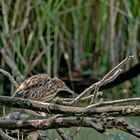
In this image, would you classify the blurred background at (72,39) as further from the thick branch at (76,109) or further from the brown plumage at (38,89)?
the thick branch at (76,109)

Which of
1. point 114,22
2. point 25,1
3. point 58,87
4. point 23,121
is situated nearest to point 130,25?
point 114,22

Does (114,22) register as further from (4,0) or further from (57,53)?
(4,0)

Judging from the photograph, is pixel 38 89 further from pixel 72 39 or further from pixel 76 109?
pixel 72 39

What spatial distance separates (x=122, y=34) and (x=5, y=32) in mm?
1258

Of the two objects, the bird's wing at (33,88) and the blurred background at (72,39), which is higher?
the blurred background at (72,39)

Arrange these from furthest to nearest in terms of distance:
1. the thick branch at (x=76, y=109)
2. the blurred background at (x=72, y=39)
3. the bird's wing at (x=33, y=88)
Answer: the blurred background at (x=72, y=39) → the bird's wing at (x=33, y=88) → the thick branch at (x=76, y=109)

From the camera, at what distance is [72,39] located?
618 centimetres

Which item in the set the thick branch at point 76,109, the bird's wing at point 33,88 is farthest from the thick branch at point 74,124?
the bird's wing at point 33,88

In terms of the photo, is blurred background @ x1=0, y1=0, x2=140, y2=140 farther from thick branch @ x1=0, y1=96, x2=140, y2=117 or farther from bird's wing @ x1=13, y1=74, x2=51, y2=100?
thick branch @ x1=0, y1=96, x2=140, y2=117

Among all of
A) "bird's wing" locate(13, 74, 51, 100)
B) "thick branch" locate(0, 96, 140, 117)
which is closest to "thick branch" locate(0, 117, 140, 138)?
"thick branch" locate(0, 96, 140, 117)

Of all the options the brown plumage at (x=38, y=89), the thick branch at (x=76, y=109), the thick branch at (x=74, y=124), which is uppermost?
the brown plumage at (x=38, y=89)

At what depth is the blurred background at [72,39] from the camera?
5580 millimetres

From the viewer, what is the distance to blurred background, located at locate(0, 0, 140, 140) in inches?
220

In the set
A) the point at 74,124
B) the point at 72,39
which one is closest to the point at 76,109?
the point at 74,124
